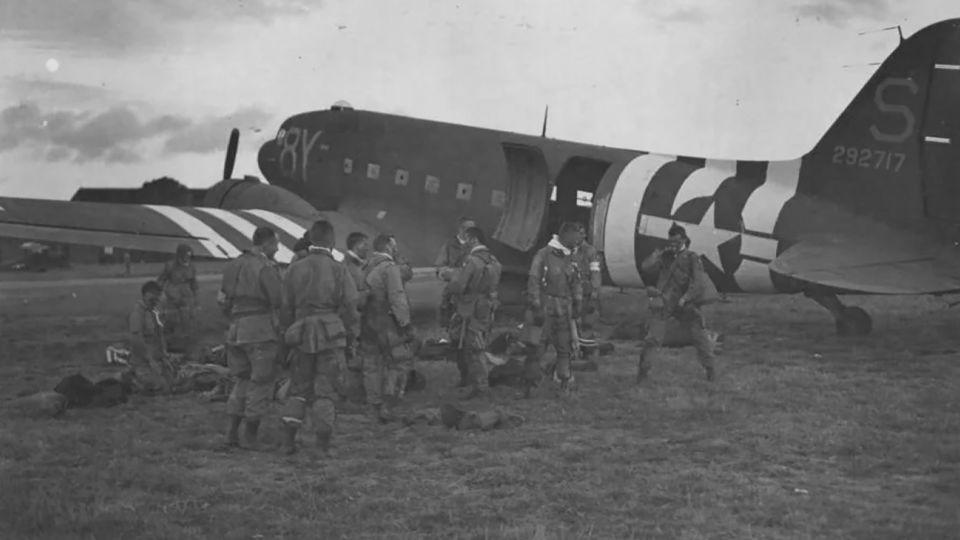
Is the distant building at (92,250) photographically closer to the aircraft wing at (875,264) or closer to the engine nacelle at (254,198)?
the engine nacelle at (254,198)

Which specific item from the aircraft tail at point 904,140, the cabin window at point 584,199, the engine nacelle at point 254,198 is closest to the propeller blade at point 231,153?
the engine nacelle at point 254,198

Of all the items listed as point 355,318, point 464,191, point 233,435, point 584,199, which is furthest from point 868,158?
point 233,435

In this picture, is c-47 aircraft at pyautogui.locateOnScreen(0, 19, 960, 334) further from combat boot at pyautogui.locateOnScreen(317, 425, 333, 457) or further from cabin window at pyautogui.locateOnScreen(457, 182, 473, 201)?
combat boot at pyautogui.locateOnScreen(317, 425, 333, 457)

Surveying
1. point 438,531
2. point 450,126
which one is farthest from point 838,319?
point 438,531

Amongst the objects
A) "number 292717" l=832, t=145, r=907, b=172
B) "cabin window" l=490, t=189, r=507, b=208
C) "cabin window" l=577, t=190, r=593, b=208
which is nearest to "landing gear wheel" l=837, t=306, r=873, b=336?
"number 292717" l=832, t=145, r=907, b=172

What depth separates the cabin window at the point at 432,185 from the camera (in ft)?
61.9

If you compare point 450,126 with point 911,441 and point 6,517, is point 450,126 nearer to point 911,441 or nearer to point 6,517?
point 911,441

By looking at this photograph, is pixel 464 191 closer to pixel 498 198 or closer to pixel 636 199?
pixel 498 198

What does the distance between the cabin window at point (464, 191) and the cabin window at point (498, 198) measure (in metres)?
0.51

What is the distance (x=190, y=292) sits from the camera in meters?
15.0

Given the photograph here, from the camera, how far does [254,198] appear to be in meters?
19.4

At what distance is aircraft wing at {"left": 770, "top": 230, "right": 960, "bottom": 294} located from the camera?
13094 millimetres

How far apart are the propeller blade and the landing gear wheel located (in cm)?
1523

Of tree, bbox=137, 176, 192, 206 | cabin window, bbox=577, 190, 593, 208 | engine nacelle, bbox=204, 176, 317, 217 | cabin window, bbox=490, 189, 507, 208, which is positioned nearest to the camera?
cabin window, bbox=577, 190, 593, 208
